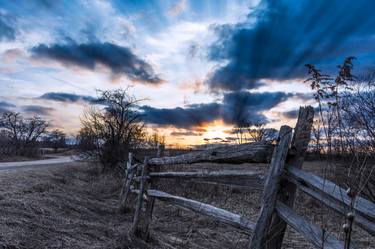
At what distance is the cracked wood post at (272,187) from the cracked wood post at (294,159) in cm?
6

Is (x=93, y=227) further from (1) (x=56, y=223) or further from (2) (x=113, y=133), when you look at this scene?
(2) (x=113, y=133)

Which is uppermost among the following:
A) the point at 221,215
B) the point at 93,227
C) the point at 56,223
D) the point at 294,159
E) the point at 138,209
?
the point at 294,159

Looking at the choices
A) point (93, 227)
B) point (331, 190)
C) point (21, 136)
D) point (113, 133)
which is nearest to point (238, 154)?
point (331, 190)

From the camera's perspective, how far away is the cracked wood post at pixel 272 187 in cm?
286

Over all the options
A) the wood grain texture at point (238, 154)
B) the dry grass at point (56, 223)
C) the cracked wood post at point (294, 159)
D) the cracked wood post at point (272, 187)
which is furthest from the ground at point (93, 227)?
the wood grain texture at point (238, 154)

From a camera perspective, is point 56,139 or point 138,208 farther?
point 56,139

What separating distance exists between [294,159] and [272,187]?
0.31 meters

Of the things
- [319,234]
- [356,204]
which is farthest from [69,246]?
[356,204]

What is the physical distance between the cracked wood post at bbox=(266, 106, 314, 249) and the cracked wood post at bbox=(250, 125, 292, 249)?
0.19 ft

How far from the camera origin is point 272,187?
291cm

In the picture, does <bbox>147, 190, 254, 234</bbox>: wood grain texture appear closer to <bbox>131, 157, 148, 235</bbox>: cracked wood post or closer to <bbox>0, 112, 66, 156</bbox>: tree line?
<bbox>131, 157, 148, 235</bbox>: cracked wood post

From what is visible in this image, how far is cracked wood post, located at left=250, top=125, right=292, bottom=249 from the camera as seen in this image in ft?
9.39

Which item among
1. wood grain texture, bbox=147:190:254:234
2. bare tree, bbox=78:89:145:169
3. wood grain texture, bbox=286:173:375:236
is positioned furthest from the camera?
bare tree, bbox=78:89:145:169

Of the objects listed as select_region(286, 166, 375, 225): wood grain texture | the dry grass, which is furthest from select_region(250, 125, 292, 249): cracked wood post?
the dry grass
